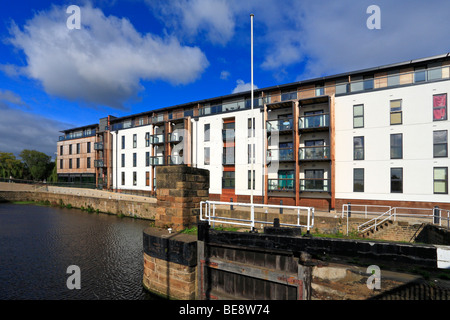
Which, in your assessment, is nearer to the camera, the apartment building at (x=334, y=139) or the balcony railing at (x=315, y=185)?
the apartment building at (x=334, y=139)

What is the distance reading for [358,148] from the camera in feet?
60.5

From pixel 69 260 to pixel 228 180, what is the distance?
50.0 ft

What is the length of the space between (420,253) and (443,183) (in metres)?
15.9

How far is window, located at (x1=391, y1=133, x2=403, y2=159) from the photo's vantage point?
55.8 feet

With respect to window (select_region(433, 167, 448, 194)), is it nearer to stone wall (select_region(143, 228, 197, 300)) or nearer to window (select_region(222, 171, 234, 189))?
window (select_region(222, 171, 234, 189))

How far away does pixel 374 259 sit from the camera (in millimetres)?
4910

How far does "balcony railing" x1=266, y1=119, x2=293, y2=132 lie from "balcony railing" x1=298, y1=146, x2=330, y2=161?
93.1 inches

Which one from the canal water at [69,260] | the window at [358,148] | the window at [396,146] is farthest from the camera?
the window at [358,148]

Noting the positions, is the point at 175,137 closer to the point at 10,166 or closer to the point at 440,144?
the point at 440,144

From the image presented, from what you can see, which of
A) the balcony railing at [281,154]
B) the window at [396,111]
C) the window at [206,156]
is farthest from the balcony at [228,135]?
the window at [396,111]

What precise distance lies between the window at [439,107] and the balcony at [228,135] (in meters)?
16.2

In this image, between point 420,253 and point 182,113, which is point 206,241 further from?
point 182,113

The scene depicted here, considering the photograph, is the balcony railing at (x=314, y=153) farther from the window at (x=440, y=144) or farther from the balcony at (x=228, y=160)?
the balcony at (x=228, y=160)

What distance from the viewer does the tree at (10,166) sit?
53.0 m
